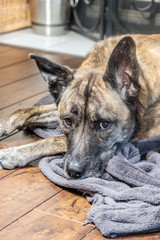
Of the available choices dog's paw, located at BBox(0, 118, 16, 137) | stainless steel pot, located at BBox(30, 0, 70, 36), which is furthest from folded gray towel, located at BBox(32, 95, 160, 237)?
stainless steel pot, located at BBox(30, 0, 70, 36)

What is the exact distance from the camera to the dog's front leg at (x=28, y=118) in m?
3.06

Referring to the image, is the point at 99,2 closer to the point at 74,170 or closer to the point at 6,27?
the point at 6,27

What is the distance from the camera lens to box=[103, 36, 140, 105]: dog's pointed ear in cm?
240

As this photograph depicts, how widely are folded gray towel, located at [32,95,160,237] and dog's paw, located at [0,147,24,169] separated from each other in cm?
14

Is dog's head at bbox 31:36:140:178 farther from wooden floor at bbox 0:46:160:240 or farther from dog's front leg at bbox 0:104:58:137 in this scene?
dog's front leg at bbox 0:104:58:137

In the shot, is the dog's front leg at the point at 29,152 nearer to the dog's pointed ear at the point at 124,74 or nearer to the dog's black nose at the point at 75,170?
the dog's black nose at the point at 75,170

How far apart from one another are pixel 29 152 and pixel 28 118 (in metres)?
0.53

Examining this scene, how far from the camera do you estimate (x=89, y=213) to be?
2115 millimetres

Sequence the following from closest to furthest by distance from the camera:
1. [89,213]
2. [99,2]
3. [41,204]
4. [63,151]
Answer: [89,213] < [41,204] < [63,151] < [99,2]

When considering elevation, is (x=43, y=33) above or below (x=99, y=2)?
below

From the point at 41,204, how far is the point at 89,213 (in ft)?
0.97

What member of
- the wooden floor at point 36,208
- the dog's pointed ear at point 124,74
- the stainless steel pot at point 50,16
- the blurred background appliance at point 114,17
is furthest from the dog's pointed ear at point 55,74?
the stainless steel pot at point 50,16

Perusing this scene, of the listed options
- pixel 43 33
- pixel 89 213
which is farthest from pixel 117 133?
pixel 43 33

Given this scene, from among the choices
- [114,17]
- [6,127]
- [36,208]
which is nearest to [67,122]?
[36,208]
